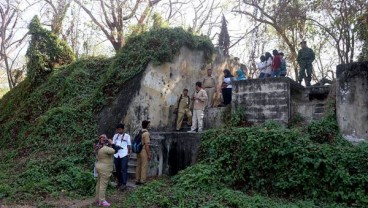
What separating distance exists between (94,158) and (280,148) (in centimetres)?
519

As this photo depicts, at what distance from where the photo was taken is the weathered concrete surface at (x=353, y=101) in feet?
27.6

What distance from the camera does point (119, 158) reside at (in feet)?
28.5

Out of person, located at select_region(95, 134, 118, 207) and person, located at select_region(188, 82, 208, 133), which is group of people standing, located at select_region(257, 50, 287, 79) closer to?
person, located at select_region(188, 82, 208, 133)

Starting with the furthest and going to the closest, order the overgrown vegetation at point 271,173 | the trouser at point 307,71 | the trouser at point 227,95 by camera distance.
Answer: the trouser at point 307,71 < the trouser at point 227,95 < the overgrown vegetation at point 271,173

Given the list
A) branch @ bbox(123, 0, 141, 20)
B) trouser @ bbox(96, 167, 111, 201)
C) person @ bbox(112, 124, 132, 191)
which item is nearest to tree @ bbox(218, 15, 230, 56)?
branch @ bbox(123, 0, 141, 20)

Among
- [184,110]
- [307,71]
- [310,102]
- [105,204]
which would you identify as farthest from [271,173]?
[307,71]

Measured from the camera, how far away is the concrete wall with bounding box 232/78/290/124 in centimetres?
984

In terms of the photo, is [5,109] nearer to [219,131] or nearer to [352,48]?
[219,131]

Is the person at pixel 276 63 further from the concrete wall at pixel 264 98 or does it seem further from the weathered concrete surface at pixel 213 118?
the weathered concrete surface at pixel 213 118

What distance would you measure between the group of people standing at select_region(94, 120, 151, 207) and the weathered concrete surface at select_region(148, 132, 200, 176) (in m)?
0.88

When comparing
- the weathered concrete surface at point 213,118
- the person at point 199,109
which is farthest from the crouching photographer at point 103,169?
the weathered concrete surface at point 213,118

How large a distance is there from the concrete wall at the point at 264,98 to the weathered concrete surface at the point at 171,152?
186cm

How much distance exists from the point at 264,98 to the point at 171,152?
3015 millimetres

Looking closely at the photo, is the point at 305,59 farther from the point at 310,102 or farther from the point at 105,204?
the point at 105,204
